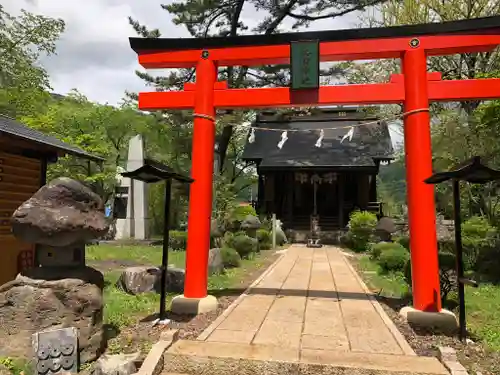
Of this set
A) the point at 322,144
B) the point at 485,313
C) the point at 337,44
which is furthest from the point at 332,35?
the point at 322,144

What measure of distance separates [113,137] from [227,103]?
75.7ft

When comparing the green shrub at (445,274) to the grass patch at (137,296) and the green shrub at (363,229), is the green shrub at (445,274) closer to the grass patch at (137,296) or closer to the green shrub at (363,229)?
the grass patch at (137,296)

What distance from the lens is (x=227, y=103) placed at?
689 cm

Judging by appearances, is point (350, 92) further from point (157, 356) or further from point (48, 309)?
point (48, 309)

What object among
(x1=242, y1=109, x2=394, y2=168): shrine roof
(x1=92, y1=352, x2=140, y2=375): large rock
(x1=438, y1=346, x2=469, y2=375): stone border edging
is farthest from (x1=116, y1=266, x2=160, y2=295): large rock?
(x1=242, y1=109, x2=394, y2=168): shrine roof

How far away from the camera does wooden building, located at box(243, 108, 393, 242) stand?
21625 mm

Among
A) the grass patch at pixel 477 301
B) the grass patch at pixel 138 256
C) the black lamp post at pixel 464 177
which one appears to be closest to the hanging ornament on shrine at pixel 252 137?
the grass patch at pixel 138 256

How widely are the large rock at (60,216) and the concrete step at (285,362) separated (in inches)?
69.7

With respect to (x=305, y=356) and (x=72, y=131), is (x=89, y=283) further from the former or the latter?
(x=72, y=131)

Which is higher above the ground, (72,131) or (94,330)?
(72,131)

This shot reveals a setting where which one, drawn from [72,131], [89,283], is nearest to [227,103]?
[89,283]

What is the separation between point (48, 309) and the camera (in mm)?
4438

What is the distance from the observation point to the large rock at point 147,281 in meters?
8.09

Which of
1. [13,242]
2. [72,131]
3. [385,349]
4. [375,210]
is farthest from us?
[72,131]
